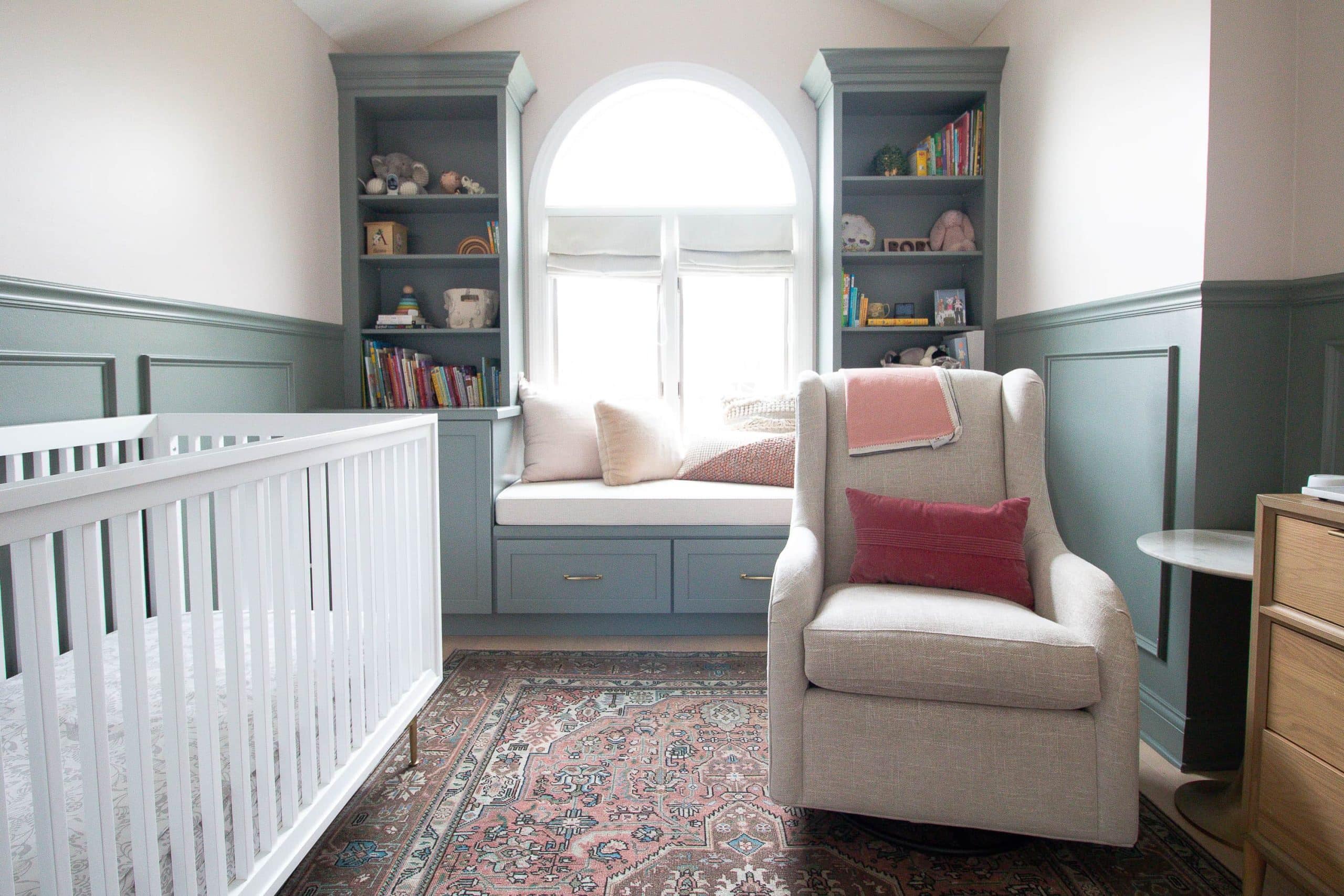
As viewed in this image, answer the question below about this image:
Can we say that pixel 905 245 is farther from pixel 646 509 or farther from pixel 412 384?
pixel 412 384

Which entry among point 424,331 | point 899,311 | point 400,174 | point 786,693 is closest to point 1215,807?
point 786,693

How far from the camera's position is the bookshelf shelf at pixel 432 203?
124 inches

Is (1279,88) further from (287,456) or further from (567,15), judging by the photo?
(567,15)

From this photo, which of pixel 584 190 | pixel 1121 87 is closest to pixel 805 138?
pixel 584 190

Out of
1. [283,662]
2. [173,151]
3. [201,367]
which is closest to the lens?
[283,662]

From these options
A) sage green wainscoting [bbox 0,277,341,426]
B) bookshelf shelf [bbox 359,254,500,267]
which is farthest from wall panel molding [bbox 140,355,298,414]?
bookshelf shelf [bbox 359,254,500,267]

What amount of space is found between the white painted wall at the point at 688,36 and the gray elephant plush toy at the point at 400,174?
58cm

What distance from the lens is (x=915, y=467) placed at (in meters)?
2.05

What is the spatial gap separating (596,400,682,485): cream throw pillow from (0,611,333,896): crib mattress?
1695 mm

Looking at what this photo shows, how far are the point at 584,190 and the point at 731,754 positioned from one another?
256 cm

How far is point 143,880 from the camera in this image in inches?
35.5

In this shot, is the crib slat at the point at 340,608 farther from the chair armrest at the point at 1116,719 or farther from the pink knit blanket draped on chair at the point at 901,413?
the chair armrest at the point at 1116,719

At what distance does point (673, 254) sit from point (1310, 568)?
2.68m

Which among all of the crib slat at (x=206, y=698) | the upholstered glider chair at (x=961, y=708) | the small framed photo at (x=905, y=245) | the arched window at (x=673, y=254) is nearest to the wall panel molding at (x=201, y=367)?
the arched window at (x=673, y=254)
